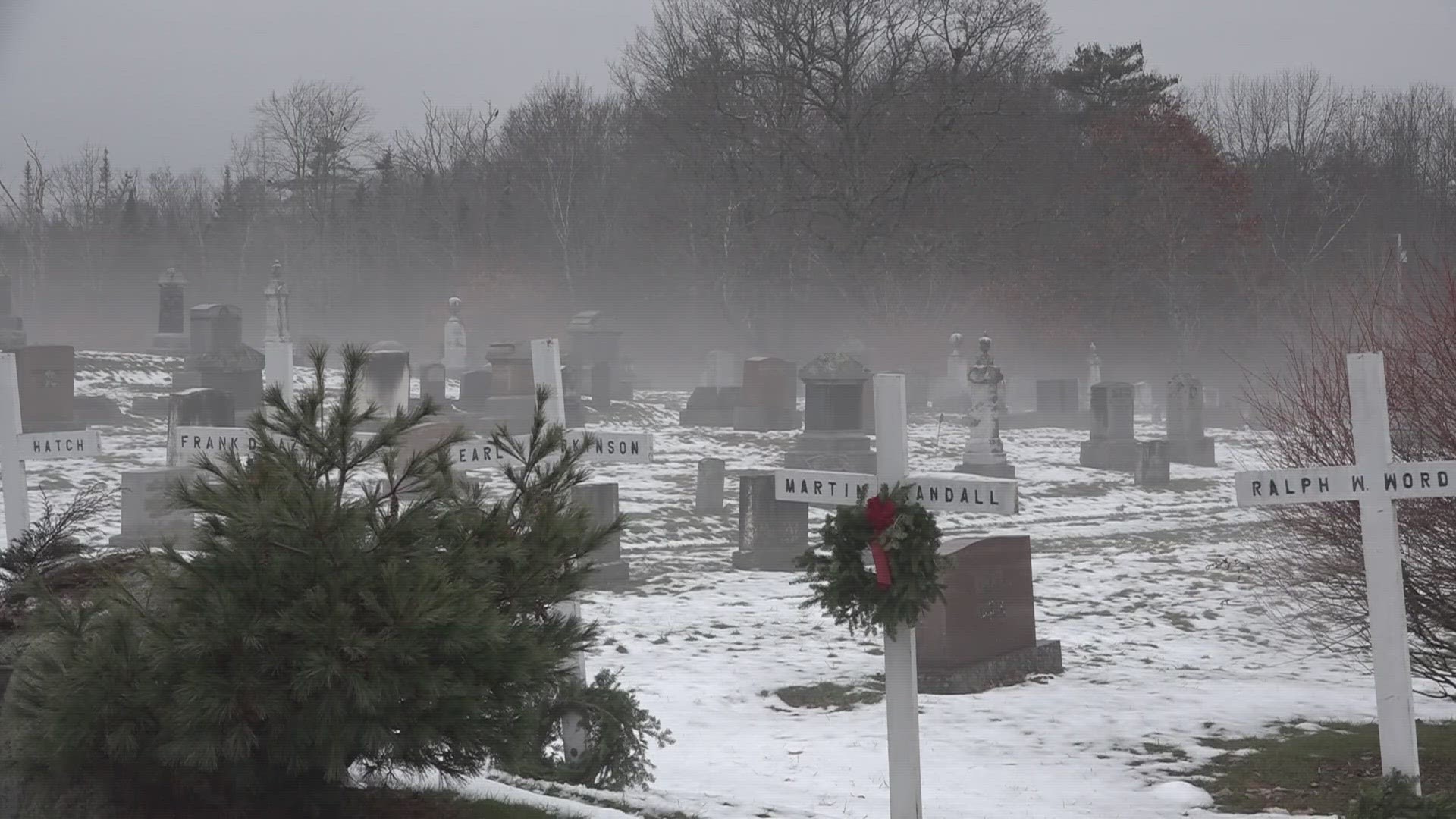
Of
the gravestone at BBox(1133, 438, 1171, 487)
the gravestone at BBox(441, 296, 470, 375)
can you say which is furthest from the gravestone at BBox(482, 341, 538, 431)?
the gravestone at BBox(1133, 438, 1171, 487)

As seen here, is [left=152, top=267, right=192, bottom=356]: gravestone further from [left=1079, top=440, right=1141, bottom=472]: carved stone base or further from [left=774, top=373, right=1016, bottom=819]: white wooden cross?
[left=774, top=373, right=1016, bottom=819]: white wooden cross

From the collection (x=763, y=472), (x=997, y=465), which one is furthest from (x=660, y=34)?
(x=763, y=472)

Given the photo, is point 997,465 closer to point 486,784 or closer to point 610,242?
point 486,784

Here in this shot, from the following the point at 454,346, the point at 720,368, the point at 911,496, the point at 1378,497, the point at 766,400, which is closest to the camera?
the point at 911,496

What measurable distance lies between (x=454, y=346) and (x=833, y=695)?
27.9 m

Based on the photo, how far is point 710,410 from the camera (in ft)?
96.4

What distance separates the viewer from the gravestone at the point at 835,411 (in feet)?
70.3

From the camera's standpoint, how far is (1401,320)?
25.3 feet

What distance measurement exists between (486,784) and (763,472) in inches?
415

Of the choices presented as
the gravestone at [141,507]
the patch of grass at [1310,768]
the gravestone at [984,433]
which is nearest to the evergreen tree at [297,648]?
the patch of grass at [1310,768]

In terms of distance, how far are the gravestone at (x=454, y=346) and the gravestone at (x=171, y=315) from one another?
268 inches

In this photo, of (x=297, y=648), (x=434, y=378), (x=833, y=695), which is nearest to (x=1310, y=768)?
(x=833, y=695)

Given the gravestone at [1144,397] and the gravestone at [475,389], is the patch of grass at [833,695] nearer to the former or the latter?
the gravestone at [475,389]

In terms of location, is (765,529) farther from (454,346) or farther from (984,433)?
(454,346)
